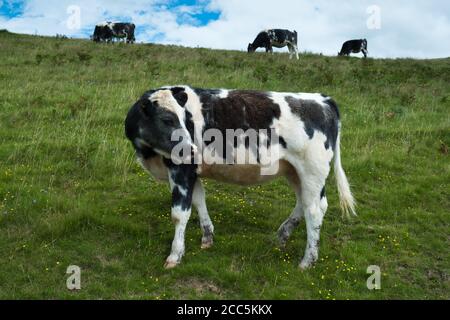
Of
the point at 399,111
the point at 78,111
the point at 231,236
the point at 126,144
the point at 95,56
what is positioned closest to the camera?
the point at 231,236

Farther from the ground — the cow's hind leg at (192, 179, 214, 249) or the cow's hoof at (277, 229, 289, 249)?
the cow's hind leg at (192, 179, 214, 249)

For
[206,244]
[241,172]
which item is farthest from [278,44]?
[241,172]

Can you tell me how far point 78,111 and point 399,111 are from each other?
941cm

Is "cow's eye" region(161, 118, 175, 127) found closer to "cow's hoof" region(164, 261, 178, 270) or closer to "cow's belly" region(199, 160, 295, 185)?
"cow's belly" region(199, 160, 295, 185)

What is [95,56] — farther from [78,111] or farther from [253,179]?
[253,179]

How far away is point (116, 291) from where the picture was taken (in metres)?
6.08

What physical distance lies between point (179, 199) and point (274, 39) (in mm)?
30738

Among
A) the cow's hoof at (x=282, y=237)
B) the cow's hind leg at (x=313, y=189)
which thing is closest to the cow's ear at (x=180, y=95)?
the cow's hind leg at (x=313, y=189)

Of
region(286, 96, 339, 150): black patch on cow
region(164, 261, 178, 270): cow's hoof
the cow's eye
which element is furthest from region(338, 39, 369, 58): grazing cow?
Answer: region(164, 261, 178, 270): cow's hoof

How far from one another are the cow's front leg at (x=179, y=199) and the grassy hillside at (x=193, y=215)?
0.20m

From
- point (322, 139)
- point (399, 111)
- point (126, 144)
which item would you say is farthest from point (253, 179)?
point (399, 111)

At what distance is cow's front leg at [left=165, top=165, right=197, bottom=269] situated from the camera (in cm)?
651

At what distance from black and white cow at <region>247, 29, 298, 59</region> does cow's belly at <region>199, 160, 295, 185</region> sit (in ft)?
95.7
